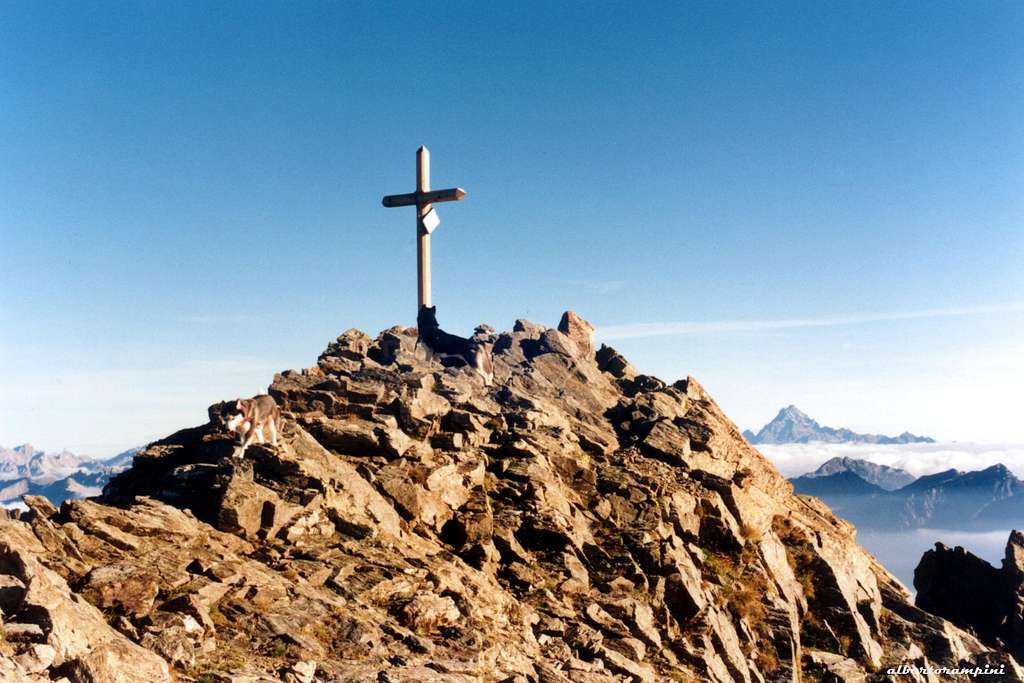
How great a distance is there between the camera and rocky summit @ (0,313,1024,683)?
57.4 ft

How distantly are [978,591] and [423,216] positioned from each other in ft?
138

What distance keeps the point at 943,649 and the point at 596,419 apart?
668 inches

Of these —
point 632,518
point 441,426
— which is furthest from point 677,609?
point 441,426

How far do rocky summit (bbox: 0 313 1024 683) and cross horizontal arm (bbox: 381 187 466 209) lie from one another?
772 centimetres

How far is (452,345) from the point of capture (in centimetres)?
4144

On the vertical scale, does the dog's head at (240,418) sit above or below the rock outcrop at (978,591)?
above

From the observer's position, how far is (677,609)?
26609mm

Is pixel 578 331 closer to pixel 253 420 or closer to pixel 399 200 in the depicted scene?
pixel 399 200

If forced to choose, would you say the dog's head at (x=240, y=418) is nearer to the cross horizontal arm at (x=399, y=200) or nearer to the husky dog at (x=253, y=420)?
the husky dog at (x=253, y=420)

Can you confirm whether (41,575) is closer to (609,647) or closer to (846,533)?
(609,647)

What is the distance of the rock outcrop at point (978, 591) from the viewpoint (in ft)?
155
